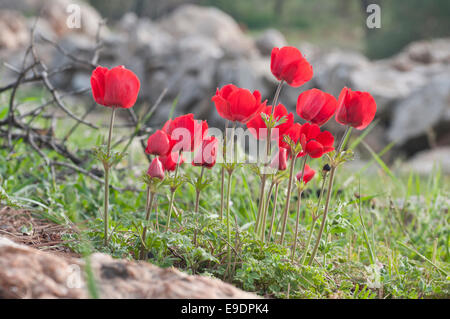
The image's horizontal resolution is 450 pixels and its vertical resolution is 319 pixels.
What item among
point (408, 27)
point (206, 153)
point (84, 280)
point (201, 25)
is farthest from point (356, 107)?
point (201, 25)

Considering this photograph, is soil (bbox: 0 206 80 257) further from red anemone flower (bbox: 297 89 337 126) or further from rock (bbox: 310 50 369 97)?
rock (bbox: 310 50 369 97)

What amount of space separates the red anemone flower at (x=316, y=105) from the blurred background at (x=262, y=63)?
1.09 meters

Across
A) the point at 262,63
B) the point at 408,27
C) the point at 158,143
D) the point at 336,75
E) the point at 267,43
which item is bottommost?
the point at 158,143

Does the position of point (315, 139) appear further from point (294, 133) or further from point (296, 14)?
point (296, 14)

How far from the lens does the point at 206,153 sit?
43.6 inches

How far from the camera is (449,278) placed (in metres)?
1.14

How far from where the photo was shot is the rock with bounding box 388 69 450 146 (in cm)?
606

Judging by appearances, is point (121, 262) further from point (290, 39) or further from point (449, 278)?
point (290, 39)

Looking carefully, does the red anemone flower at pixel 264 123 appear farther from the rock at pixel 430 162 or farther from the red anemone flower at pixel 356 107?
the rock at pixel 430 162

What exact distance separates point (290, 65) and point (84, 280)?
71cm

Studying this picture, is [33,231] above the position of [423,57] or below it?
below

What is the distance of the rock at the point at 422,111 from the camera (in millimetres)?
6059
